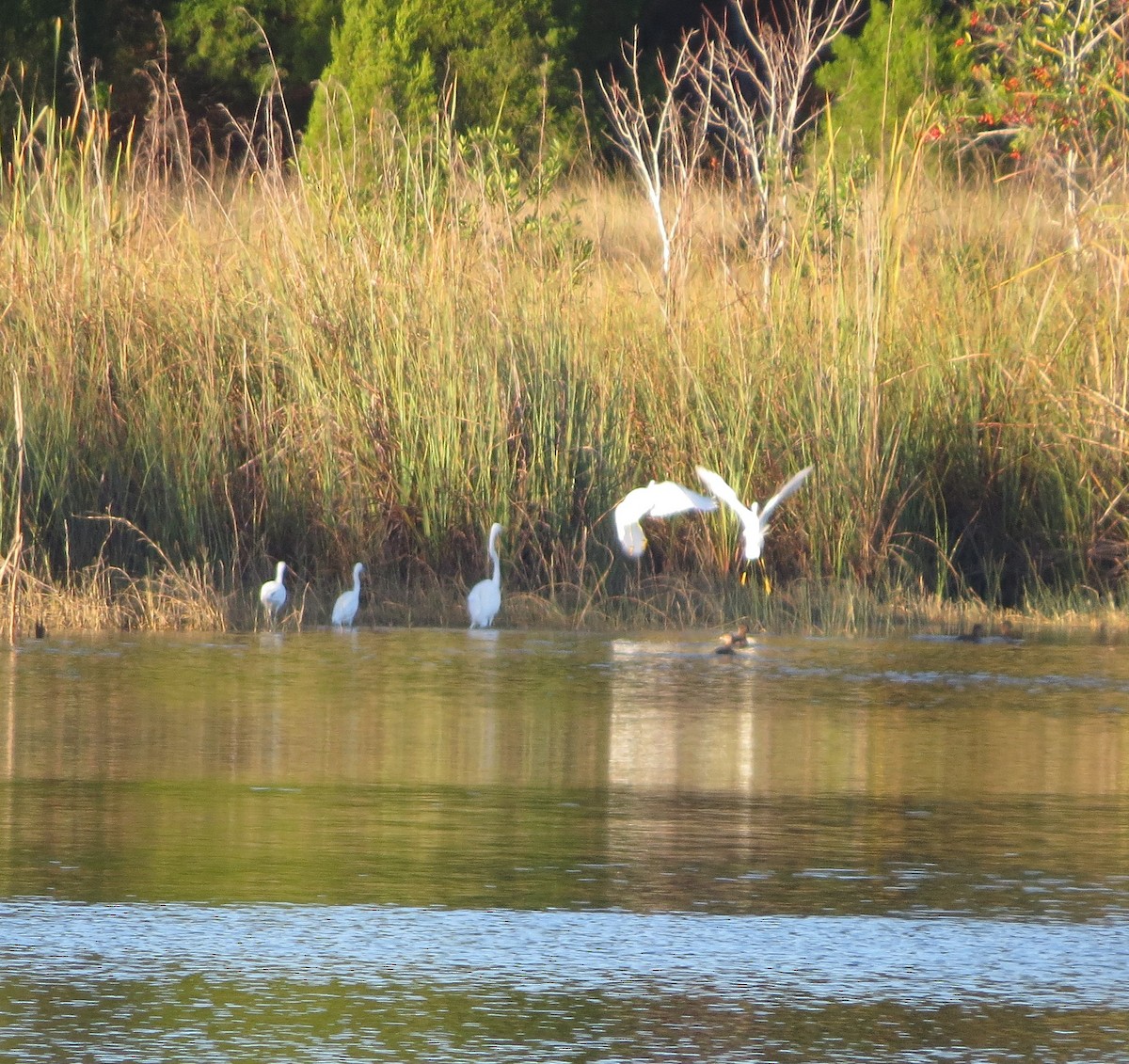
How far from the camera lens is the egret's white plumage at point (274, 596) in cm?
1004

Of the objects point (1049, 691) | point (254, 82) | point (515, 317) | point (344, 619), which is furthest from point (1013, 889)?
point (254, 82)

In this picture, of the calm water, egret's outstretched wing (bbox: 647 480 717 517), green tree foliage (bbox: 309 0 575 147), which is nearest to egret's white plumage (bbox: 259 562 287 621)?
the calm water

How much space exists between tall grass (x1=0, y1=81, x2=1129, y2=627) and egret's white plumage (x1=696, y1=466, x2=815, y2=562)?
32 centimetres

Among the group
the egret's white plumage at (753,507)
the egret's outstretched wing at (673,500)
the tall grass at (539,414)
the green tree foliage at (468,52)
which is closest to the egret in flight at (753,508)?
the egret's white plumage at (753,507)

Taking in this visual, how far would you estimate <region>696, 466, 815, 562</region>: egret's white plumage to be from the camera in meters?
10.3

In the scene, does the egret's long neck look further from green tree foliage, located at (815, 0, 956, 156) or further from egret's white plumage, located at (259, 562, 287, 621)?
green tree foliage, located at (815, 0, 956, 156)

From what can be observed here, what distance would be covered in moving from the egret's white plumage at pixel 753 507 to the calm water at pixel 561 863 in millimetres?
1561

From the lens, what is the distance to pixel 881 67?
2533 centimetres

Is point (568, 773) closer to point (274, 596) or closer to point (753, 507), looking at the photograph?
point (274, 596)

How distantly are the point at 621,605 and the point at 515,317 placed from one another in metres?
1.76

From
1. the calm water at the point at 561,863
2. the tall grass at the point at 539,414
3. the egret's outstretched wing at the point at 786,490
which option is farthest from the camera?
the tall grass at the point at 539,414

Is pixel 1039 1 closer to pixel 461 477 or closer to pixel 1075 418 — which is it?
pixel 1075 418

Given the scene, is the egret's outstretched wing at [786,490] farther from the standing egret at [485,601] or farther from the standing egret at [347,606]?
the standing egret at [347,606]

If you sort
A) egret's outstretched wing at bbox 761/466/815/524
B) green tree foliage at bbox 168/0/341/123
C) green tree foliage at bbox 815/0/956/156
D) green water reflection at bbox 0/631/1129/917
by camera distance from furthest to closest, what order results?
green tree foliage at bbox 168/0/341/123
green tree foliage at bbox 815/0/956/156
egret's outstretched wing at bbox 761/466/815/524
green water reflection at bbox 0/631/1129/917
